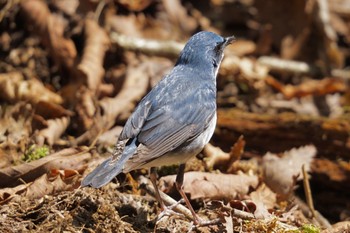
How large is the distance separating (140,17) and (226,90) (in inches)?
75.2

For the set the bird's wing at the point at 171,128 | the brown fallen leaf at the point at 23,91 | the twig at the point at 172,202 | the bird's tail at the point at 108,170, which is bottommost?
the twig at the point at 172,202

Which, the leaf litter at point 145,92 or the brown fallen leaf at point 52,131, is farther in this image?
the brown fallen leaf at point 52,131

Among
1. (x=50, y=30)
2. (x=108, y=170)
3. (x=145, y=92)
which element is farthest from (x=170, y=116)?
(x=50, y=30)

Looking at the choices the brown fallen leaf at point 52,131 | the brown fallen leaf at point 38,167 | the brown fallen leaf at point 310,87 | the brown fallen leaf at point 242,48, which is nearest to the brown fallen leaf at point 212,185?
the brown fallen leaf at point 38,167

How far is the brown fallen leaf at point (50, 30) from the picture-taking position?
8.89 meters

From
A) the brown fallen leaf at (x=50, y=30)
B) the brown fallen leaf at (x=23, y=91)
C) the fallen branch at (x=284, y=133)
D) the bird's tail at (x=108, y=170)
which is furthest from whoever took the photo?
the brown fallen leaf at (x=50, y=30)

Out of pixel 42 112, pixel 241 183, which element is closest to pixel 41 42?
pixel 42 112

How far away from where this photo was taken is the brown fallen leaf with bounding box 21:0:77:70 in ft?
29.2

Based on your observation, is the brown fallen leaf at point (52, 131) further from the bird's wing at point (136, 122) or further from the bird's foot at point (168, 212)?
the bird's foot at point (168, 212)

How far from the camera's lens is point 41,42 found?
9148 millimetres

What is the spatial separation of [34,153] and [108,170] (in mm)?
1522

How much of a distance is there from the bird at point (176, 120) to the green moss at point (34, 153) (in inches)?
42.4

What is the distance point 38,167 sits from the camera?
569 centimetres

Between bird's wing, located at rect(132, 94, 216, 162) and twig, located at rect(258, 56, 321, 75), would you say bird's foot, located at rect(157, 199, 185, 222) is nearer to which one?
bird's wing, located at rect(132, 94, 216, 162)
